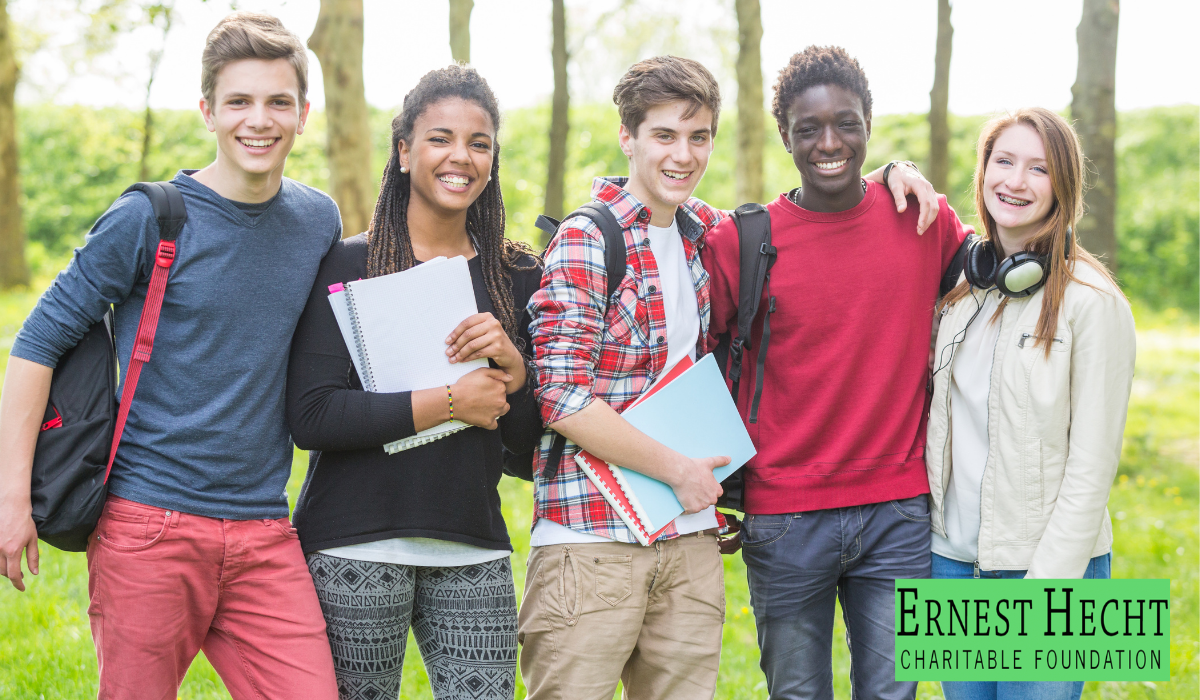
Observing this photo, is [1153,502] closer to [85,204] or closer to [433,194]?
[433,194]

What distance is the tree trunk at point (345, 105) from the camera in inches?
287

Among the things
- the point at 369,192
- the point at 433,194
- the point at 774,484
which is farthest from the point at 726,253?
the point at 369,192

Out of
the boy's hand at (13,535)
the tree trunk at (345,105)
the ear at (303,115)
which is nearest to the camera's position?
the boy's hand at (13,535)

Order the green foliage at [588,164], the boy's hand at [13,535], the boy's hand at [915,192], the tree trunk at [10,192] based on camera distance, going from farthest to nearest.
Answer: the green foliage at [588,164]
the tree trunk at [10,192]
the boy's hand at [915,192]
the boy's hand at [13,535]

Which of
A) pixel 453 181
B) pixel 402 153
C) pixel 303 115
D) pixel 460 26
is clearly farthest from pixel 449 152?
pixel 460 26

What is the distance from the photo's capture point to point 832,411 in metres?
2.76

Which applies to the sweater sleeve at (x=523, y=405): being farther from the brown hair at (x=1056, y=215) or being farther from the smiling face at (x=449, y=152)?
the brown hair at (x=1056, y=215)

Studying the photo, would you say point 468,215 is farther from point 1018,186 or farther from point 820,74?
point 1018,186

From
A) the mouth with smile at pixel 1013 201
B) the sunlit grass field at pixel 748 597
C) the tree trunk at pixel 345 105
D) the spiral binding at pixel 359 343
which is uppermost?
the tree trunk at pixel 345 105

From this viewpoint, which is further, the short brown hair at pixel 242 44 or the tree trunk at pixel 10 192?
the tree trunk at pixel 10 192

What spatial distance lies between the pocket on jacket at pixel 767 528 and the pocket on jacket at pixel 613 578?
1.48 feet

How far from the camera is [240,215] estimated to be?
245 centimetres

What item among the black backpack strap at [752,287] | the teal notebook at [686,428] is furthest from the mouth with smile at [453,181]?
the black backpack strap at [752,287]

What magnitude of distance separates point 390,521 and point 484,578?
31cm
